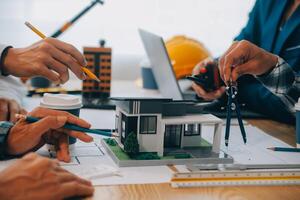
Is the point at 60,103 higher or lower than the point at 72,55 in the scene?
lower

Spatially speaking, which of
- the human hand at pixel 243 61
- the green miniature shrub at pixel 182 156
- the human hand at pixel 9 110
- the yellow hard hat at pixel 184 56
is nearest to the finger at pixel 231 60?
the human hand at pixel 243 61

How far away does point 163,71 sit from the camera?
1765mm

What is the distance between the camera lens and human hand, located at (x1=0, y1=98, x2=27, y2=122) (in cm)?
119

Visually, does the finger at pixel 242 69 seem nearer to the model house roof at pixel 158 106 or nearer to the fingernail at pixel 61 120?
the model house roof at pixel 158 106

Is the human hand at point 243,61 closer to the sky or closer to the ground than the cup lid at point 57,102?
closer to the sky

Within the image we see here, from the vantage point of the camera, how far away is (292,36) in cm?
167

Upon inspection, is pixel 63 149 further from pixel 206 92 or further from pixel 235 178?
pixel 206 92

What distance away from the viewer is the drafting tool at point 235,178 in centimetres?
89

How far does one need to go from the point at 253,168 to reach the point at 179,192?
0.21 metres

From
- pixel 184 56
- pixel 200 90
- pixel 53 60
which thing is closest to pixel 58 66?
pixel 53 60

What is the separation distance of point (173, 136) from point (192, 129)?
5 centimetres

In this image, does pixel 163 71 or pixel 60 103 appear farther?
pixel 163 71

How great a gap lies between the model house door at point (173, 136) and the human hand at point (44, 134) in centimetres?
18

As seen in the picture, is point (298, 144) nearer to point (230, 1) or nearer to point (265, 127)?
point (265, 127)
